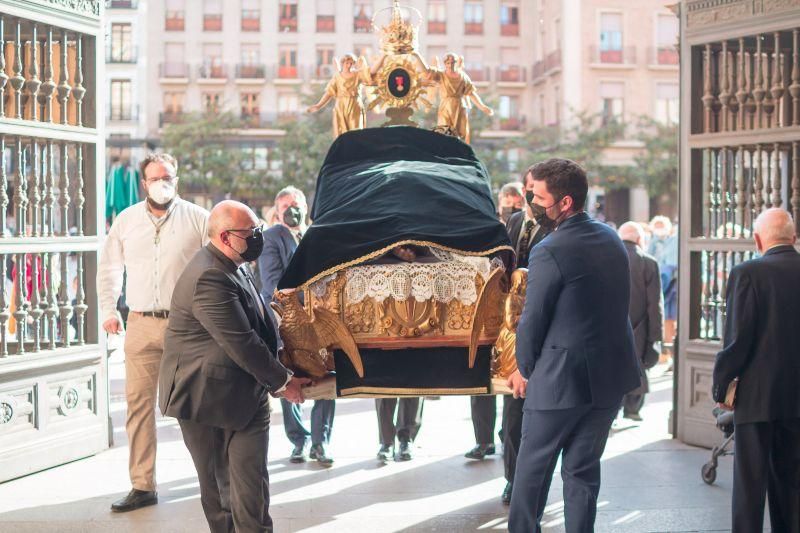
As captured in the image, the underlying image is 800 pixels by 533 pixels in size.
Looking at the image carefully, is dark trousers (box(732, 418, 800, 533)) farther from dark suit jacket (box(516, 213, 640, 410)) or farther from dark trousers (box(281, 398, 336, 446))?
dark trousers (box(281, 398, 336, 446))

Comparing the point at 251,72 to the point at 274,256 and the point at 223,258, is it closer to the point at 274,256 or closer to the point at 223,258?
the point at 274,256

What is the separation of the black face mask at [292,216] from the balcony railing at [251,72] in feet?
128

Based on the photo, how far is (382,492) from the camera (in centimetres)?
681

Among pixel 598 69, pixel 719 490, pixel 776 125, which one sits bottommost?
pixel 719 490

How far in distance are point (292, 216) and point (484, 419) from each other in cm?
201

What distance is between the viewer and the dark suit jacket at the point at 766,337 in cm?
508

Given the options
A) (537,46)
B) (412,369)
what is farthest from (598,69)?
(412,369)

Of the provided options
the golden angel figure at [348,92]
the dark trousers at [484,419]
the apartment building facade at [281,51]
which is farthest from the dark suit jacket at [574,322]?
the apartment building facade at [281,51]

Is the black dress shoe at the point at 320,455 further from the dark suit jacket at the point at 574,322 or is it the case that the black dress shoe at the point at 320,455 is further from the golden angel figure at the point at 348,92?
the dark suit jacket at the point at 574,322

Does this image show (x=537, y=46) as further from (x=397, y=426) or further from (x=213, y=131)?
(x=397, y=426)

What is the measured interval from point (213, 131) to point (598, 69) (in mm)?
15446

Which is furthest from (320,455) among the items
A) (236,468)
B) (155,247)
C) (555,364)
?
(555,364)

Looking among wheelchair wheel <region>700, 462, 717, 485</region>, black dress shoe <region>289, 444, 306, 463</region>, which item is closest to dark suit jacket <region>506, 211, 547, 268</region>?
wheelchair wheel <region>700, 462, 717, 485</region>

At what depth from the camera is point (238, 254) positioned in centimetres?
481
